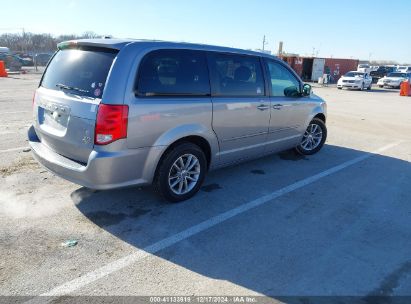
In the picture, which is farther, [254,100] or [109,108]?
[254,100]

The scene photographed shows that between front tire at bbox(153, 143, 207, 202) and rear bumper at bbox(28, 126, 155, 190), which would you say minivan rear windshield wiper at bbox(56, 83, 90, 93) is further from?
front tire at bbox(153, 143, 207, 202)

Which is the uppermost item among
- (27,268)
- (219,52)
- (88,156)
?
(219,52)

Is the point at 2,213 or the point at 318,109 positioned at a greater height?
the point at 318,109

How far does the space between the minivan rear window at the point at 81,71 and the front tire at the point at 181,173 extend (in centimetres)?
109

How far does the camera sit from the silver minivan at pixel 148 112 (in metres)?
3.51

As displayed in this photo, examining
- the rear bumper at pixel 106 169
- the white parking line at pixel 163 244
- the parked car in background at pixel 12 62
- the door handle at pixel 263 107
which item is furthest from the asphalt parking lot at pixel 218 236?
the parked car in background at pixel 12 62

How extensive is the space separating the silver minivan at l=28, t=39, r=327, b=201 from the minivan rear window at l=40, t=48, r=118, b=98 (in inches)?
0.5

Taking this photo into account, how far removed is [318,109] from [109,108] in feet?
14.3

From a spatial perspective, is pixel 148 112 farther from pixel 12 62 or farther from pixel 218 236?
pixel 12 62

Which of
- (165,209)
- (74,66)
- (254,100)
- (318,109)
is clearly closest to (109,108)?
(74,66)

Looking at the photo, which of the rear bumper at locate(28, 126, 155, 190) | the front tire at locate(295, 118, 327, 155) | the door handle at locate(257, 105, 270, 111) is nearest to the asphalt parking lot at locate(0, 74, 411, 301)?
the rear bumper at locate(28, 126, 155, 190)

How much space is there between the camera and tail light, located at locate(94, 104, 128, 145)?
3.42 m

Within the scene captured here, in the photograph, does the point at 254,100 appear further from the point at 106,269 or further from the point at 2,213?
the point at 2,213

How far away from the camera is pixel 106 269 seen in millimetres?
3023
